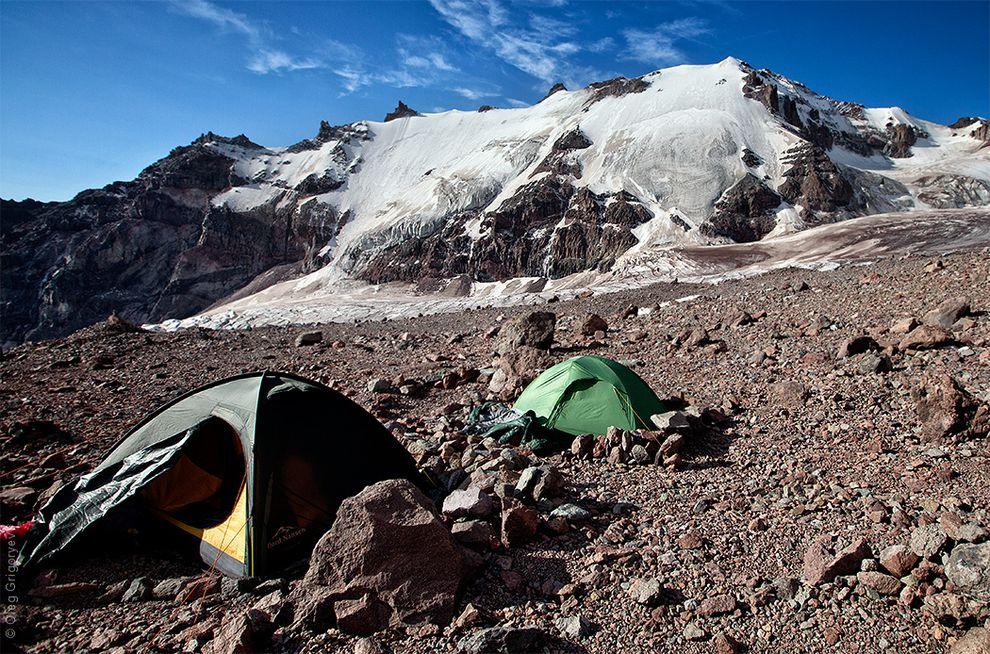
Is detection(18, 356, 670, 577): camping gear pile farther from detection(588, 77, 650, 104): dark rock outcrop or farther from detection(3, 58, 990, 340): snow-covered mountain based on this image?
detection(588, 77, 650, 104): dark rock outcrop

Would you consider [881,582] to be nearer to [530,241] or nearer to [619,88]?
Answer: [530,241]

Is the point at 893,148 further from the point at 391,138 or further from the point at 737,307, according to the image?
the point at 737,307

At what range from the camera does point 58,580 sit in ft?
14.1

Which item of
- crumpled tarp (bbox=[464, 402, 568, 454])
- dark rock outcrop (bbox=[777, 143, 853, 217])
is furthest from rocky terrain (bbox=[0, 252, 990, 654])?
dark rock outcrop (bbox=[777, 143, 853, 217])

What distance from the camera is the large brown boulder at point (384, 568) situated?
366cm

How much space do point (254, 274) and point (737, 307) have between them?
7600cm

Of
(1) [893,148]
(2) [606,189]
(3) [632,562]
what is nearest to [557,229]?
(2) [606,189]

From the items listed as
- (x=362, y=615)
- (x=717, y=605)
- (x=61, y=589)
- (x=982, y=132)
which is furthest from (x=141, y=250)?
(x=982, y=132)

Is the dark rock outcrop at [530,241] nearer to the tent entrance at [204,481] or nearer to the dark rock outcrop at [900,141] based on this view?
the tent entrance at [204,481]

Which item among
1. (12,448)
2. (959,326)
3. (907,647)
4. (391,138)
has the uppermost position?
(391,138)

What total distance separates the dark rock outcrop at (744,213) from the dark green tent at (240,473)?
5229 centimetres

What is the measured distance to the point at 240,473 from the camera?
5137mm

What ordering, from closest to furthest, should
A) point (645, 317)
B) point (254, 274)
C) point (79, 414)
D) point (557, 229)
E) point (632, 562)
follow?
1. point (632, 562)
2. point (79, 414)
3. point (645, 317)
4. point (557, 229)
5. point (254, 274)

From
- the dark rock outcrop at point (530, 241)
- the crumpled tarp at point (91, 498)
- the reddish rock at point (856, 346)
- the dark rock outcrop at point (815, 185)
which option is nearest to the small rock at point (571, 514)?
the crumpled tarp at point (91, 498)
